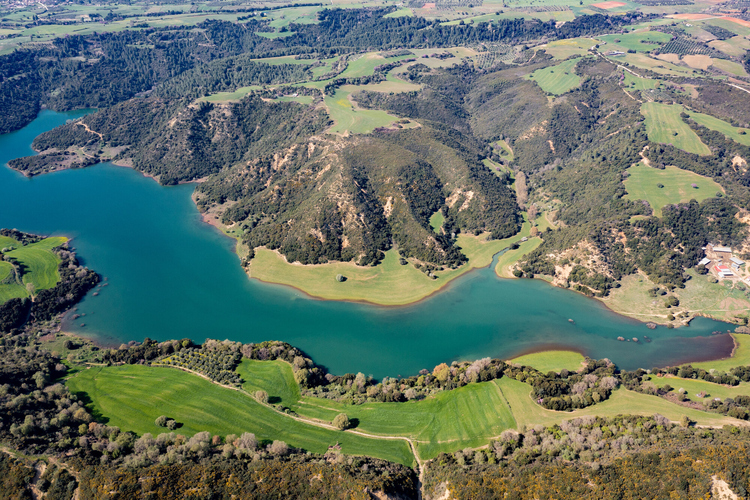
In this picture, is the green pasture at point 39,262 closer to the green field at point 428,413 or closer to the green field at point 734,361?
the green field at point 428,413

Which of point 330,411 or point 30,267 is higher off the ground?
point 30,267

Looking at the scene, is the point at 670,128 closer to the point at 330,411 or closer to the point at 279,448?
the point at 330,411

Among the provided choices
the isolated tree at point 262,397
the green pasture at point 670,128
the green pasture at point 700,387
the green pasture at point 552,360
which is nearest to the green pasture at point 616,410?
the green pasture at point 700,387

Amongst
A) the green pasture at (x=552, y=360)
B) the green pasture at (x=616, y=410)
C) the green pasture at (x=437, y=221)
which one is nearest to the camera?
the green pasture at (x=616, y=410)

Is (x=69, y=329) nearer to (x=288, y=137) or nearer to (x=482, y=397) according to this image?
(x=482, y=397)

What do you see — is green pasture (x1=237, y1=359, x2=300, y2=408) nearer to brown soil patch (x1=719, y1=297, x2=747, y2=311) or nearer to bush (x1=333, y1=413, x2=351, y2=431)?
bush (x1=333, y1=413, x2=351, y2=431)

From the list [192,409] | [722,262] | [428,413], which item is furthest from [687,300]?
[192,409]
